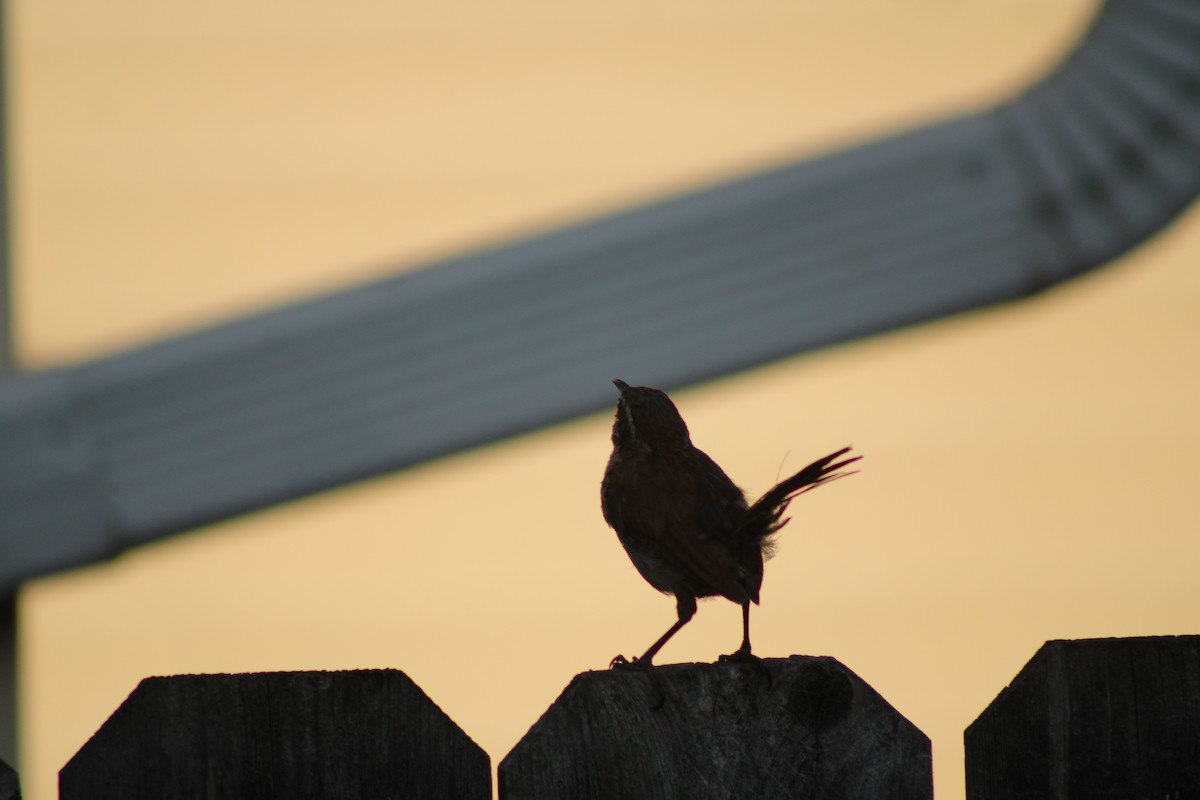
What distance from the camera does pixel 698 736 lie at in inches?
65.8

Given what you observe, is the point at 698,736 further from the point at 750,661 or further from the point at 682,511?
the point at 682,511

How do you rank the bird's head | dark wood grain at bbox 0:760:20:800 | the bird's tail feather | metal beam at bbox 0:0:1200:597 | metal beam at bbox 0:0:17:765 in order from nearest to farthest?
dark wood grain at bbox 0:760:20:800 → the bird's tail feather → the bird's head → metal beam at bbox 0:0:1200:597 → metal beam at bbox 0:0:17:765

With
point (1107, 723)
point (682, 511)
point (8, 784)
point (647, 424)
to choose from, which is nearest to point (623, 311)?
point (647, 424)

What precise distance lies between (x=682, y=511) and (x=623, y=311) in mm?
1105

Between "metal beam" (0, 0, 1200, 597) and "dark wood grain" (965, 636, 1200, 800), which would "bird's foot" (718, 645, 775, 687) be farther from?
"metal beam" (0, 0, 1200, 597)

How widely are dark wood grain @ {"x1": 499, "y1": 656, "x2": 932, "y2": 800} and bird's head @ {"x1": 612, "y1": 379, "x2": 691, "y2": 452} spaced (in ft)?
2.34

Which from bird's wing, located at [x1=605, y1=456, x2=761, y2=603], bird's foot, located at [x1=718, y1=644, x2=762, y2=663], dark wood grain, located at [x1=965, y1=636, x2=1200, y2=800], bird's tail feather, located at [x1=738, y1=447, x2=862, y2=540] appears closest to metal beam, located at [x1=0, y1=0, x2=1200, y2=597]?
bird's wing, located at [x1=605, y1=456, x2=761, y2=603]

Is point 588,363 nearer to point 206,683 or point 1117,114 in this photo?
point 1117,114

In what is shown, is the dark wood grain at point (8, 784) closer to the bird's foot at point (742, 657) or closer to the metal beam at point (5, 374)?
the bird's foot at point (742, 657)

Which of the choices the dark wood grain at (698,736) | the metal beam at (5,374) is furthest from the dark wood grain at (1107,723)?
the metal beam at (5,374)

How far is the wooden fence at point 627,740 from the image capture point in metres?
1.64

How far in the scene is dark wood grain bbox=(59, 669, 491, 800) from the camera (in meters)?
1.64

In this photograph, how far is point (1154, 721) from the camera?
1.74m

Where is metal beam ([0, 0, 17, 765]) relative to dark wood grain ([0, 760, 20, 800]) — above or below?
above
